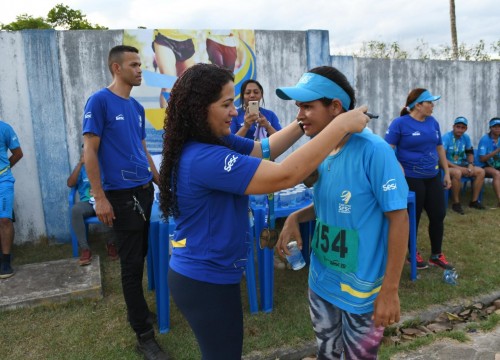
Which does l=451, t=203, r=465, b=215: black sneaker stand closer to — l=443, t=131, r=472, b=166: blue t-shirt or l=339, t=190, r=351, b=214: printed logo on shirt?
l=443, t=131, r=472, b=166: blue t-shirt

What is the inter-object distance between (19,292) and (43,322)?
596mm

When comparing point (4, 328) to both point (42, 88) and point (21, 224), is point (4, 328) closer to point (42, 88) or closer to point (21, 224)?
point (21, 224)

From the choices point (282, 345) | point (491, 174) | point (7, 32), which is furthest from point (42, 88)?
point (491, 174)

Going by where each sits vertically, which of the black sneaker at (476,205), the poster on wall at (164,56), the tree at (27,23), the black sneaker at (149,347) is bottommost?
the black sneaker at (476,205)

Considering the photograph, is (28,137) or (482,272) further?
(28,137)

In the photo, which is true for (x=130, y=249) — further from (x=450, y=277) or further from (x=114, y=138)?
(x=450, y=277)

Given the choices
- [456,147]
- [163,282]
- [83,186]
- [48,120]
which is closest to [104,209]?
[163,282]

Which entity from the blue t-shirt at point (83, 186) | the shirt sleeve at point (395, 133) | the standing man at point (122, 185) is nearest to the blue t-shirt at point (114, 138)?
the standing man at point (122, 185)

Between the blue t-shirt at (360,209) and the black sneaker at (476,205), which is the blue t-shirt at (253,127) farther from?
the black sneaker at (476,205)

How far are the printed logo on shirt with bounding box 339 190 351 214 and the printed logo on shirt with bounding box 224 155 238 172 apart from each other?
559 mm

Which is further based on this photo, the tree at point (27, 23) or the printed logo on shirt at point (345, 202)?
the tree at point (27, 23)

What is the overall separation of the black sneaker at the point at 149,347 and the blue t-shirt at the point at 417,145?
2.95m

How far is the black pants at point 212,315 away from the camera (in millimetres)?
1612

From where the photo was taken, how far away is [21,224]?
5547 mm
